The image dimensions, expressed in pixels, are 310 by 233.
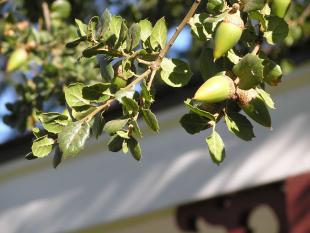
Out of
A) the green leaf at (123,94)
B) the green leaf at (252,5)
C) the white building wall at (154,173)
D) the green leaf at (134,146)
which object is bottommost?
the white building wall at (154,173)

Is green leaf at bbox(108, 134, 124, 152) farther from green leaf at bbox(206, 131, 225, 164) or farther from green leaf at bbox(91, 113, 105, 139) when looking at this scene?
green leaf at bbox(206, 131, 225, 164)

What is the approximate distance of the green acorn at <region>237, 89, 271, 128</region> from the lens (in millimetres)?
1196

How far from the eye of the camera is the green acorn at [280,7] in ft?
4.09

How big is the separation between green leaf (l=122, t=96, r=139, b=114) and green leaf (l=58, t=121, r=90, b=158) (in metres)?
0.07

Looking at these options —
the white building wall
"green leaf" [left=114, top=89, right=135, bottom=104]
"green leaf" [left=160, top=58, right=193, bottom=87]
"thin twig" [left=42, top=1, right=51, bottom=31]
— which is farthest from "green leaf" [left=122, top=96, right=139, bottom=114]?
the white building wall

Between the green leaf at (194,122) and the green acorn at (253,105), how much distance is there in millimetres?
82

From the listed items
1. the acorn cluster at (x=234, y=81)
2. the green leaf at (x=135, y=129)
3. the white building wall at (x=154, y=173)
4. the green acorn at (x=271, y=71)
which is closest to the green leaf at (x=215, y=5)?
the acorn cluster at (x=234, y=81)

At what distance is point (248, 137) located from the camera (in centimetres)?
125

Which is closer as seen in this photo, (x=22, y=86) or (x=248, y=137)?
(x=248, y=137)

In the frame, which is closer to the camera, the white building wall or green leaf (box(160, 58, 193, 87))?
green leaf (box(160, 58, 193, 87))

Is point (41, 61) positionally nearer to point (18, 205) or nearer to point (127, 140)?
point (127, 140)

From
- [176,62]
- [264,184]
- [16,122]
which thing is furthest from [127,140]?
[264,184]

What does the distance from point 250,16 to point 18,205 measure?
3.44m

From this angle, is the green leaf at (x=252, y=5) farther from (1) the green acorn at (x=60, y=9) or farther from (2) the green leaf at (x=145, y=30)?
→ (1) the green acorn at (x=60, y=9)
